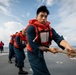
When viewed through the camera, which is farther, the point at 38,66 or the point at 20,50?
the point at 20,50

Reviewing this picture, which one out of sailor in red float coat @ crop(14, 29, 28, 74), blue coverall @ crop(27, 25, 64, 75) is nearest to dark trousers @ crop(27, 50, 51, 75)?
blue coverall @ crop(27, 25, 64, 75)

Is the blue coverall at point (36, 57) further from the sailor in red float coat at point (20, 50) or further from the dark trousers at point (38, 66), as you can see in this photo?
the sailor in red float coat at point (20, 50)

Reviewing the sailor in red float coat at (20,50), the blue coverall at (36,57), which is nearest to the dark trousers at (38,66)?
the blue coverall at (36,57)

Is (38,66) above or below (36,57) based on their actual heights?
below

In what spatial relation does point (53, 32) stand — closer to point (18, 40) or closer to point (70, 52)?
point (70, 52)

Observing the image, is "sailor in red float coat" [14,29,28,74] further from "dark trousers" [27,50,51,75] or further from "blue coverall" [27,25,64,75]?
"dark trousers" [27,50,51,75]

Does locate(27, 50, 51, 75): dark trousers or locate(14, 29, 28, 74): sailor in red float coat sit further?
locate(14, 29, 28, 74): sailor in red float coat

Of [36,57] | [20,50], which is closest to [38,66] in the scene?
[36,57]

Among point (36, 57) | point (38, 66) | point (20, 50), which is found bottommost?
point (38, 66)

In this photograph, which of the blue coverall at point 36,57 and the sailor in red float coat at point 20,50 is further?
the sailor in red float coat at point 20,50

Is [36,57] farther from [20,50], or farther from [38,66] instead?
[20,50]

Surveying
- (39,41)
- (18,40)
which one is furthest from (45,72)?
(18,40)

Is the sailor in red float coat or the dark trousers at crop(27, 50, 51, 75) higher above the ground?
the sailor in red float coat

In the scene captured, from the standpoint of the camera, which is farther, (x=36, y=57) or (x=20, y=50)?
(x=20, y=50)
